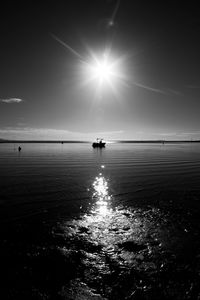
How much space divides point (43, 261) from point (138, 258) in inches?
149

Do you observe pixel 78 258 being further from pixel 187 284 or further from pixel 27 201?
pixel 27 201

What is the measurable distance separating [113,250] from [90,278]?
186cm

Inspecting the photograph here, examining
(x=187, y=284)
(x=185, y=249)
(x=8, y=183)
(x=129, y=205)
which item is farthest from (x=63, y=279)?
(x=8, y=183)

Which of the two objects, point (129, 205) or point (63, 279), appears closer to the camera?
point (63, 279)

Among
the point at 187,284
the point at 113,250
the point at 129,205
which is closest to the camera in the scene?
the point at 187,284

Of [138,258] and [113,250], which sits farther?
[113,250]

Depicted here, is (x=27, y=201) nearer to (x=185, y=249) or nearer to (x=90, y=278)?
(x=90, y=278)

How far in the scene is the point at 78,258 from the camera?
766 cm

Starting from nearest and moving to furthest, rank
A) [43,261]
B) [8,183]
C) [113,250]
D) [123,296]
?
[123,296] < [43,261] < [113,250] < [8,183]

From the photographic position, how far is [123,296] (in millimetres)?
5801

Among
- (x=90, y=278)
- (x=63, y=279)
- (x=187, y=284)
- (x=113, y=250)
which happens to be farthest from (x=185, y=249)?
(x=63, y=279)

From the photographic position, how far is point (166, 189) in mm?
18391

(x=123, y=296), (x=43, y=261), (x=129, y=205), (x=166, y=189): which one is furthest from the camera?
(x=166, y=189)

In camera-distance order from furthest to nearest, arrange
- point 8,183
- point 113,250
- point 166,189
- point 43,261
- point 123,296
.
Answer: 1. point 8,183
2. point 166,189
3. point 113,250
4. point 43,261
5. point 123,296
